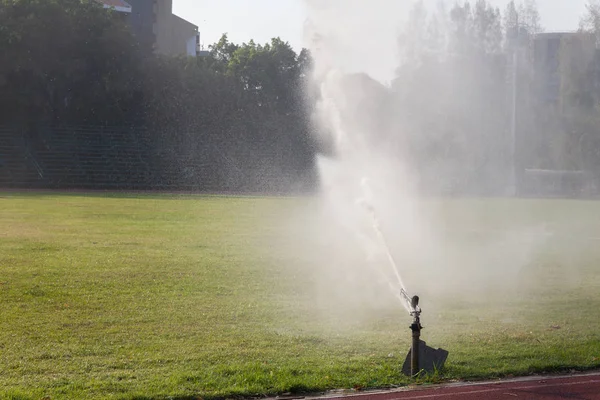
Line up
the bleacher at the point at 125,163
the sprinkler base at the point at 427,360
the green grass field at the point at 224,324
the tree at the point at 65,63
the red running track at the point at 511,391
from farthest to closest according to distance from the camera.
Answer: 1. the tree at the point at 65,63
2. the bleacher at the point at 125,163
3. the sprinkler base at the point at 427,360
4. the green grass field at the point at 224,324
5. the red running track at the point at 511,391

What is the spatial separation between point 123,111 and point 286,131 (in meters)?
11.3

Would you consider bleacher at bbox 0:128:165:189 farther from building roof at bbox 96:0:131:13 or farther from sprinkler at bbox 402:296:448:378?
sprinkler at bbox 402:296:448:378

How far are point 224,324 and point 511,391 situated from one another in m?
3.84

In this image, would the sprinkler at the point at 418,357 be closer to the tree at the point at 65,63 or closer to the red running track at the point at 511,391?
the red running track at the point at 511,391

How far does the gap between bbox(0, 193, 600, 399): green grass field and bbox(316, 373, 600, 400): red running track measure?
272 millimetres

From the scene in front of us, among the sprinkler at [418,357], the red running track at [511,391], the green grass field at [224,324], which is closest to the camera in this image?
the red running track at [511,391]

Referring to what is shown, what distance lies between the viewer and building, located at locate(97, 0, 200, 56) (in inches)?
2596

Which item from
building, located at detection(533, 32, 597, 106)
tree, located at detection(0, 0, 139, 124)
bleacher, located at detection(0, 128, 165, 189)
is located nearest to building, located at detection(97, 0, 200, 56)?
tree, located at detection(0, 0, 139, 124)

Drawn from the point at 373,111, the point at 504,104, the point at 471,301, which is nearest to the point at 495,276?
the point at 471,301

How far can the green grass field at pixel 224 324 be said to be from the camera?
7.61 m

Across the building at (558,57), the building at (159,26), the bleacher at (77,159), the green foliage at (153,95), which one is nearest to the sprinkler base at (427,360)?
the building at (558,57)

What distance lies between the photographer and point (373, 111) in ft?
52.2

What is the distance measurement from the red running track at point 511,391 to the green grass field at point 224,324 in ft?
0.89

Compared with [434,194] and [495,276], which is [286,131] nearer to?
[434,194]
